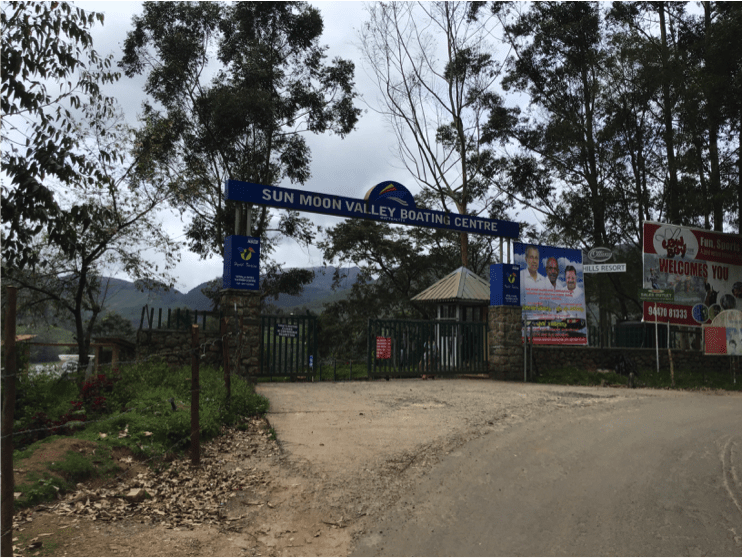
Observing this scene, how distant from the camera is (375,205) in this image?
49.8 ft

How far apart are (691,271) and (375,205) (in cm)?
1252

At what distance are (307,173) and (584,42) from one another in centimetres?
1569

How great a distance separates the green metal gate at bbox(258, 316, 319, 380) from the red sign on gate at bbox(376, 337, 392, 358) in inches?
69.2

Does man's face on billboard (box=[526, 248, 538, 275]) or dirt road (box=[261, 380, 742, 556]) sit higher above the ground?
man's face on billboard (box=[526, 248, 538, 275])

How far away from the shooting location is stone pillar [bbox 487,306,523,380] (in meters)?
16.7

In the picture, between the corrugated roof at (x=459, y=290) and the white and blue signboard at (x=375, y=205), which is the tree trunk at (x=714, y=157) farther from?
the white and blue signboard at (x=375, y=205)

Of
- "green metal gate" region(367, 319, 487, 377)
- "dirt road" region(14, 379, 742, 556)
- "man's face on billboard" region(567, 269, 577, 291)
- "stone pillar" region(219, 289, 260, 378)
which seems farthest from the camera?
"man's face on billboard" region(567, 269, 577, 291)

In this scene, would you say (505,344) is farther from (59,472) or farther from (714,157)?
(714,157)

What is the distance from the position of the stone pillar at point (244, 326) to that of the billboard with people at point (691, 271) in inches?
507

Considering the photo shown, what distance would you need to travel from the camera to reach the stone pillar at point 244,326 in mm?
12672

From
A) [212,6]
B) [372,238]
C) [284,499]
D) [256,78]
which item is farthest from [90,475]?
[372,238]

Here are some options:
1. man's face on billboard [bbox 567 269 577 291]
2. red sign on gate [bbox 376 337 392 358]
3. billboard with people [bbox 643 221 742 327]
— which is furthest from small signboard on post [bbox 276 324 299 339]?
billboard with people [bbox 643 221 742 327]

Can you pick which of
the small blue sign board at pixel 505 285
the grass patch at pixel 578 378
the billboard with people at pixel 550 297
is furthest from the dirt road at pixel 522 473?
the billboard with people at pixel 550 297

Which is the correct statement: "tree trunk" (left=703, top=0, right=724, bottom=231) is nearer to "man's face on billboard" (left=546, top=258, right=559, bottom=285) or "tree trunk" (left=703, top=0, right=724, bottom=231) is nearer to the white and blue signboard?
"man's face on billboard" (left=546, top=258, right=559, bottom=285)
